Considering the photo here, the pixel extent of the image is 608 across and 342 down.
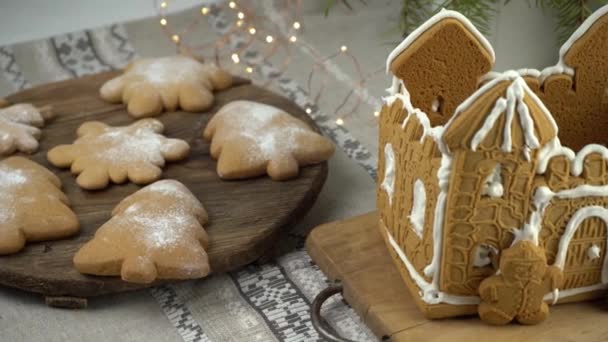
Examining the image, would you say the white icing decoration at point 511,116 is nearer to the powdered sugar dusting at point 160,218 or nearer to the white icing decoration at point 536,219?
the white icing decoration at point 536,219

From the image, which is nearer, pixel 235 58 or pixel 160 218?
pixel 160 218

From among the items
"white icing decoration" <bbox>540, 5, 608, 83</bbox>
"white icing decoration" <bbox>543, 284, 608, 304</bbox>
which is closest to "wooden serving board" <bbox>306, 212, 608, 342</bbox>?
"white icing decoration" <bbox>543, 284, 608, 304</bbox>

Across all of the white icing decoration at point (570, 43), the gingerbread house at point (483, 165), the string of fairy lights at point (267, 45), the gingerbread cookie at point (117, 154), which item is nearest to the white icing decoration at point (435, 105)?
the gingerbread house at point (483, 165)

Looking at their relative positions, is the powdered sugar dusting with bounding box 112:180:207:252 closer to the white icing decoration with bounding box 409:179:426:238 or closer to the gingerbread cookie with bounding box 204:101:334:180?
the gingerbread cookie with bounding box 204:101:334:180

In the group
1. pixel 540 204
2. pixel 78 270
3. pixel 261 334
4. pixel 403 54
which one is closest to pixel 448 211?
pixel 540 204

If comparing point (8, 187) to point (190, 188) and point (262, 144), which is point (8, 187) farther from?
point (262, 144)

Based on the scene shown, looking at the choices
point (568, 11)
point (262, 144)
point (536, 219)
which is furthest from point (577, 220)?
point (568, 11)

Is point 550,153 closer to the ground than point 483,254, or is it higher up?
higher up
